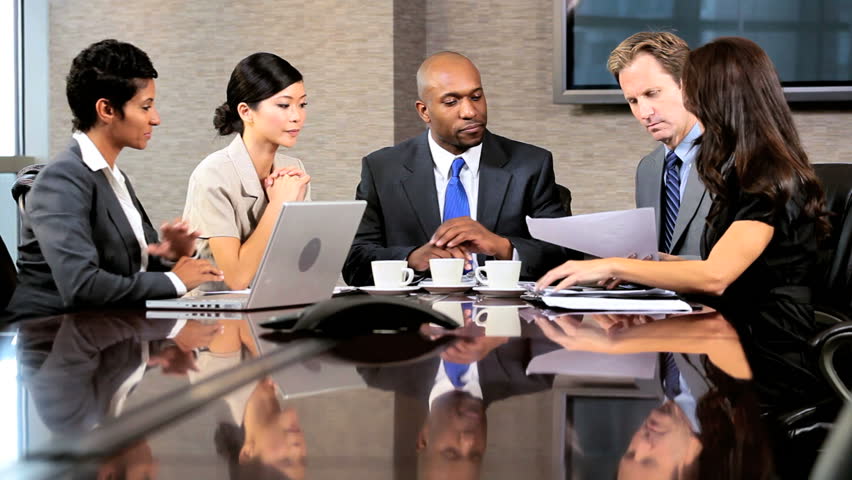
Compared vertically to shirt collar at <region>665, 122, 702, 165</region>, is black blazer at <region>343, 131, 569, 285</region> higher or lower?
lower

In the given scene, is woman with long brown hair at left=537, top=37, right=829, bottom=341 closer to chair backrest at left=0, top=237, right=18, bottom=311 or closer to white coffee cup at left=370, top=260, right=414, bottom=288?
white coffee cup at left=370, top=260, right=414, bottom=288

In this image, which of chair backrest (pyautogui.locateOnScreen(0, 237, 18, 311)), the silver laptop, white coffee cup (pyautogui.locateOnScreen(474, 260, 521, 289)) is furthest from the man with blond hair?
chair backrest (pyautogui.locateOnScreen(0, 237, 18, 311))

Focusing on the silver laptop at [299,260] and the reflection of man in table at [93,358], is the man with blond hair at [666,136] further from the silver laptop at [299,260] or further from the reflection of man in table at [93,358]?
the reflection of man in table at [93,358]

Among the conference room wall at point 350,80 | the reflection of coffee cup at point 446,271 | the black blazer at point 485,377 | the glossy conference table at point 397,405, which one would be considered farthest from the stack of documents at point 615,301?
the conference room wall at point 350,80

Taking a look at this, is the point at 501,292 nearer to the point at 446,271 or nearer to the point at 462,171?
the point at 446,271

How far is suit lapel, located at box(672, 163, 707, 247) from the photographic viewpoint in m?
2.95

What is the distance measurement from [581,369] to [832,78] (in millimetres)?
3701

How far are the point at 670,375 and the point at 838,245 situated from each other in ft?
7.80

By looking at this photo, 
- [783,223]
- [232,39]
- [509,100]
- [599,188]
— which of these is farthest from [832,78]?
[232,39]

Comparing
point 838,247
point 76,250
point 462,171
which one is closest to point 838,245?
point 838,247

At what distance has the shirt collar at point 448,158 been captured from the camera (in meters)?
3.18

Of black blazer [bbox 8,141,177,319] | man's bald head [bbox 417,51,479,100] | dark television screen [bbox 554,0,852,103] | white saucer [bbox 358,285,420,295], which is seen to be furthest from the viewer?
dark television screen [bbox 554,0,852,103]

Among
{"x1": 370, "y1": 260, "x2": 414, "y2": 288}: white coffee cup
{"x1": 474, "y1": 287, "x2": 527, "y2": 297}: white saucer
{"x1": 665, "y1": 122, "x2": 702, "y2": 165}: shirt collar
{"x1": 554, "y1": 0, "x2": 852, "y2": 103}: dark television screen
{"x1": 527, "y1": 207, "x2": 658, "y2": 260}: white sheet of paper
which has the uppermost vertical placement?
{"x1": 554, "y1": 0, "x2": 852, "y2": 103}: dark television screen

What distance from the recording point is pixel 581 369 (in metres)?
1.05
